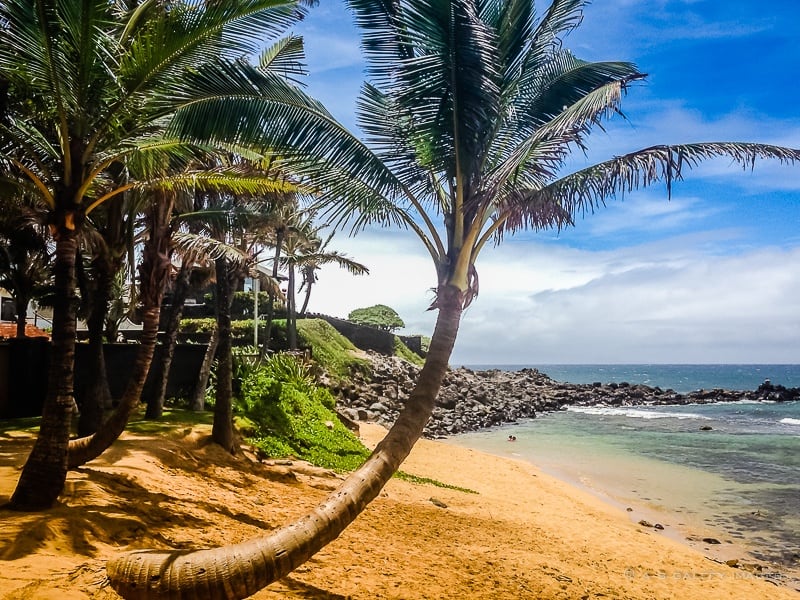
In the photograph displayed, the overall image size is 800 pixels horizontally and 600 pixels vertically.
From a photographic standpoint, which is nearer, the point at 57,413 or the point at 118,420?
the point at 57,413

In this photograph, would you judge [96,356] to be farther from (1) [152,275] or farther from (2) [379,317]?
(2) [379,317]

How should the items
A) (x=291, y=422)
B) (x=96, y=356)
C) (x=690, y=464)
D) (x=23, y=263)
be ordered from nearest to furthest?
1. (x=96, y=356)
2. (x=291, y=422)
3. (x=23, y=263)
4. (x=690, y=464)

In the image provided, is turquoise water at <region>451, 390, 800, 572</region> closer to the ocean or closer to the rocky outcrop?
the ocean

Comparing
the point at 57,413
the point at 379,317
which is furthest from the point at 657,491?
the point at 379,317

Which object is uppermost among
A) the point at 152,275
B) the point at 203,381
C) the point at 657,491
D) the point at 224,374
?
the point at 152,275

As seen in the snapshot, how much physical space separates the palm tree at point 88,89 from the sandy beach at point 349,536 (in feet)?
3.50

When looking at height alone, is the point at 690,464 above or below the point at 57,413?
below

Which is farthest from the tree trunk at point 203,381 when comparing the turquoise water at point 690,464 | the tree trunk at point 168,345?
the turquoise water at point 690,464

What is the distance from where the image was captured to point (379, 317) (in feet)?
162

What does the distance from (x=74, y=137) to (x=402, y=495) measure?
25.7 ft

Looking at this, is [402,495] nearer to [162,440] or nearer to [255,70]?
[162,440]

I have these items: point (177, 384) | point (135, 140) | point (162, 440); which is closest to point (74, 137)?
point (135, 140)

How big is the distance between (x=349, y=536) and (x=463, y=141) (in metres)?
5.05

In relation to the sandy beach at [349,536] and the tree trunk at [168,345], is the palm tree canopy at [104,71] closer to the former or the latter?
the sandy beach at [349,536]
